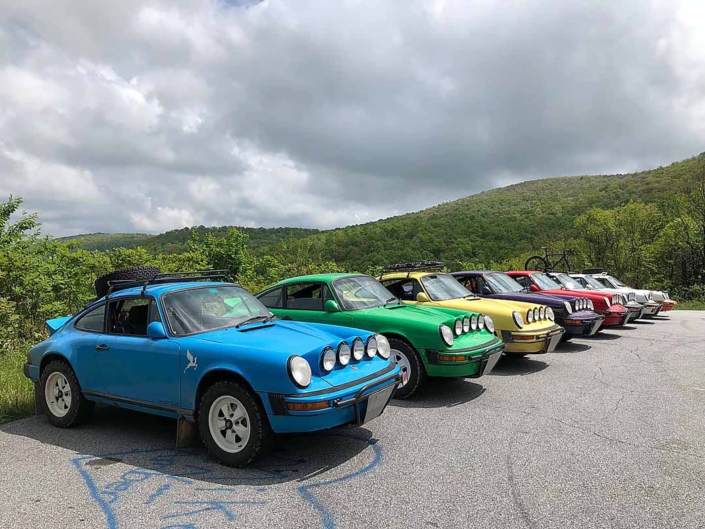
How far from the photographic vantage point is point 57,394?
5.27 metres

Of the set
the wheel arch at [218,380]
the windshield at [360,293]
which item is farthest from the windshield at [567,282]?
the wheel arch at [218,380]

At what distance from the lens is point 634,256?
3005 cm

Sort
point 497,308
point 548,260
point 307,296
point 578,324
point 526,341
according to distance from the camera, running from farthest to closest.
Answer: point 548,260 < point 578,324 < point 497,308 < point 526,341 < point 307,296

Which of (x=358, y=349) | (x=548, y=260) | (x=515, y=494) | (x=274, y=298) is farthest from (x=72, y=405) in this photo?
(x=548, y=260)

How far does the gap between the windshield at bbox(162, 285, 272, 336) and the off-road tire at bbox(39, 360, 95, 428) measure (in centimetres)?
142

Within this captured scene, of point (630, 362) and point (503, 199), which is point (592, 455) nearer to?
point (630, 362)

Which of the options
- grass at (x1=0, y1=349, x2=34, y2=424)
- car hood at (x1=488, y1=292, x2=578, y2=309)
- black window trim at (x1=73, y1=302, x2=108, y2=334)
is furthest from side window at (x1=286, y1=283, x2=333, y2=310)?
car hood at (x1=488, y1=292, x2=578, y2=309)

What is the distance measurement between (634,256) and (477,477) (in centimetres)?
3109

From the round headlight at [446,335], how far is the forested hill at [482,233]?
14012 mm

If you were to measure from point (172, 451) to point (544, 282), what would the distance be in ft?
33.7

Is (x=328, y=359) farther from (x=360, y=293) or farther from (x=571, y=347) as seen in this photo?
(x=571, y=347)

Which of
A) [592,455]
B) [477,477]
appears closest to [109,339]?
[477,477]

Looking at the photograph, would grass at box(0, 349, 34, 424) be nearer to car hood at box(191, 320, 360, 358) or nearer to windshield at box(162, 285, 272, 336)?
windshield at box(162, 285, 272, 336)

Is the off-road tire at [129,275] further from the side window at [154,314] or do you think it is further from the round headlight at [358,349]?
the round headlight at [358,349]
